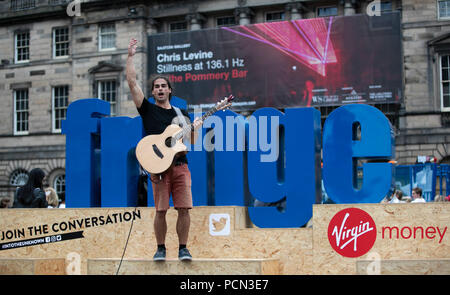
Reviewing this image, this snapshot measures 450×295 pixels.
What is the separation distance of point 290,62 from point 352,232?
72.4ft

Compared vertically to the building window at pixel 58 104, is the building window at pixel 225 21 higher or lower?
higher

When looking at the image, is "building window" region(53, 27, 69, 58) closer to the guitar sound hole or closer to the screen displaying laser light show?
the screen displaying laser light show

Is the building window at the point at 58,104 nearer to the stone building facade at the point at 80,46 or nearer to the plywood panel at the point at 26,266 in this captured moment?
the stone building facade at the point at 80,46

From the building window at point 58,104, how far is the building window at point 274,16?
11.7 metres

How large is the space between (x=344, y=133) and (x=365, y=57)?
20619 mm

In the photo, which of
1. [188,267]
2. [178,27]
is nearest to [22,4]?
[178,27]

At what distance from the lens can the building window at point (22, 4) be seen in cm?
3600

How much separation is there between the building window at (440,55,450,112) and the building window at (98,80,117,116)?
1626 centimetres

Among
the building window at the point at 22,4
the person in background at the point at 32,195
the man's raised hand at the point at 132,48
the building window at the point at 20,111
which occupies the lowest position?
the person in background at the point at 32,195

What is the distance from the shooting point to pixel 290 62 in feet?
94.3

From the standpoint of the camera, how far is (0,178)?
3478cm

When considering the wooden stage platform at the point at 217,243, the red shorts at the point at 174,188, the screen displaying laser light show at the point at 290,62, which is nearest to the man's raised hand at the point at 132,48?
the red shorts at the point at 174,188
